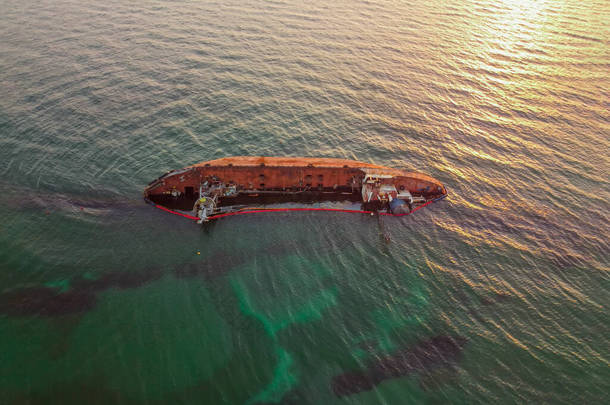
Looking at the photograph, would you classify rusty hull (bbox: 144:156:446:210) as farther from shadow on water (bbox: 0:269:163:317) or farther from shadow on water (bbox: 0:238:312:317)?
shadow on water (bbox: 0:269:163:317)

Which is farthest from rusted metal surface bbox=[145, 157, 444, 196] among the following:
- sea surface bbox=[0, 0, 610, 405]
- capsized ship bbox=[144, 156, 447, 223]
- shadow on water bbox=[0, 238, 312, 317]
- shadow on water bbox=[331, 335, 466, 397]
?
shadow on water bbox=[331, 335, 466, 397]

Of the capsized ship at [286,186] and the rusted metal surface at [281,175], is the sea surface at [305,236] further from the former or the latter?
the rusted metal surface at [281,175]

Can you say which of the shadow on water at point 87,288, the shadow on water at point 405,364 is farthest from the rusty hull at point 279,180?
the shadow on water at point 405,364

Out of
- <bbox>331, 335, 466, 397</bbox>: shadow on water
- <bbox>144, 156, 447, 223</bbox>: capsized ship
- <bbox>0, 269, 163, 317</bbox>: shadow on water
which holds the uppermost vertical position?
<bbox>144, 156, 447, 223</bbox>: capsized ship

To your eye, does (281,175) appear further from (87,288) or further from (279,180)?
(87,288)

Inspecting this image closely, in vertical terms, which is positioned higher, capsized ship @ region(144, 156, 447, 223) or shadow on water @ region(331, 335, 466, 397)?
capsized ship @ region(144, 156, 447, 223)

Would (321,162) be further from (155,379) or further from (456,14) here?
(456,14)

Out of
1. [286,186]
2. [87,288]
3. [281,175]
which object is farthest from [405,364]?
[87,288]
